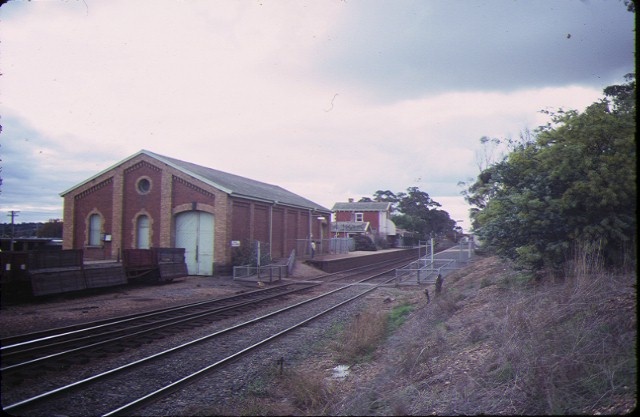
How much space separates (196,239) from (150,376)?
1944 cm

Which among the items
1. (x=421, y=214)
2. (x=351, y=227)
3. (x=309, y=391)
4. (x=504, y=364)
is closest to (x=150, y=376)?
(x=309, y=391)

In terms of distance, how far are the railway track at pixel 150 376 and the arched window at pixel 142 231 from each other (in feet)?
58.4

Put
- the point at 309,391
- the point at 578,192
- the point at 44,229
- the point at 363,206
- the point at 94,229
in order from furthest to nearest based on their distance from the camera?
the point at 363,206 → the point at 44,229 → the point at 94,229 → the point at 578,192 → the point at 309,391

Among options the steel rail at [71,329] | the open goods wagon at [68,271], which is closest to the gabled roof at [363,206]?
the open goods wagon at [68,271]

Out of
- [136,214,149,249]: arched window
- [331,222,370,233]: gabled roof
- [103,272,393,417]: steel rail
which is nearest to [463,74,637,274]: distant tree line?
[103,272,393,417]: steel rail

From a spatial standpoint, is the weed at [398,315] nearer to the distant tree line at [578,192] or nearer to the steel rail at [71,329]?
the distant tree line at [578,192]

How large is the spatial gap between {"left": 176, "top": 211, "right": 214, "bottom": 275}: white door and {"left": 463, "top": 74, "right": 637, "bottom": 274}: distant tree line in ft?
62.0

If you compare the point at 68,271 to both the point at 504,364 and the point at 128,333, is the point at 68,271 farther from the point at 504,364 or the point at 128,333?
the point at 504,364

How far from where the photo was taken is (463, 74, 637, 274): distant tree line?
780 cm

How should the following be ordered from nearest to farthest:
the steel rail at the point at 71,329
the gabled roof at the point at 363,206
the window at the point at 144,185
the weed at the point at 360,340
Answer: the weed at the point at 360,340 → the steel rail at the point at 71,329 → the window at the point at 144,185 → the gabled roof at the point at 363,206

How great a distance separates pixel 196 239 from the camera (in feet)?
85.0

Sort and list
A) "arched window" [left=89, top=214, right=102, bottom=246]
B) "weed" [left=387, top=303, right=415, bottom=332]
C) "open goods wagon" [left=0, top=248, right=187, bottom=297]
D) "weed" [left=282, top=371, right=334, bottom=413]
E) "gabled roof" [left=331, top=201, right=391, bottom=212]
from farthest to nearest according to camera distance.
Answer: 1. "gabled roof" [left=331, top=201, right=391, bottom=212]
2. "arched window" [left=89, top=214, right=102, bottom=246]
3. "open goods wagon" [left=0, top=248, right=187, bottom=297]
4. "weed" [left=387, top=303, right=415, bottom=332]
5. "weed" [left=282, top=371, right=334, bottom=413]

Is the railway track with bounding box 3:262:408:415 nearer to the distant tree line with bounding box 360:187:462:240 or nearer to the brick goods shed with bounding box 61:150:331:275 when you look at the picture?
the brick goods shed with bounding box 61:150:331:275

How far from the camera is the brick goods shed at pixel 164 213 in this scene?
2548 centimetres
